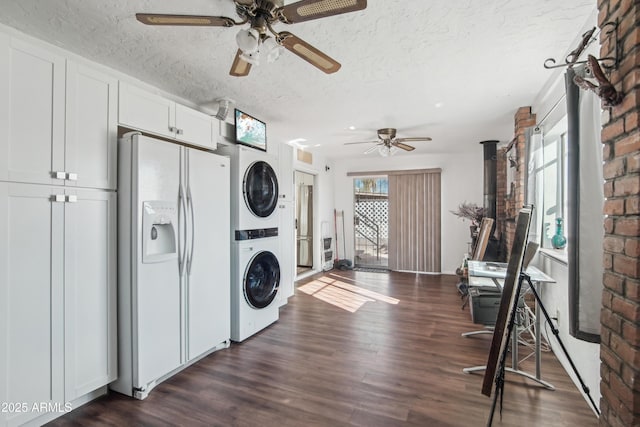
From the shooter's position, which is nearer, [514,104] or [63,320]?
[63,320]

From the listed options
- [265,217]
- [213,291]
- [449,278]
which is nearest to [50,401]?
[213,291]

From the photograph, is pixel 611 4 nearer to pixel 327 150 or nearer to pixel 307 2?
pixel 307 2

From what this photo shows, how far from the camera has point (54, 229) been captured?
1780mm

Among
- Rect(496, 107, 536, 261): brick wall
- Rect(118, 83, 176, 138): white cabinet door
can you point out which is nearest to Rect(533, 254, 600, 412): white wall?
Rect(496, 107, 536, 261): brick wall

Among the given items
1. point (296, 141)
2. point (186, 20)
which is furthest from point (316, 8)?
point (296, 141)

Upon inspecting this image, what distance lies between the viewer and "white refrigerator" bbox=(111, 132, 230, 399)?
2.06m

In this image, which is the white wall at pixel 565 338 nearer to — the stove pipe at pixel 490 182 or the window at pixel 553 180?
the window at pixel 553 180

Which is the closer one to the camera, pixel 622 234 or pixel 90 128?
pixel 622 234

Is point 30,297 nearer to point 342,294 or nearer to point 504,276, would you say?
point 504,276

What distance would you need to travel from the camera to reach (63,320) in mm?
1818

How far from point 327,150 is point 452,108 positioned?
2804 millimetres

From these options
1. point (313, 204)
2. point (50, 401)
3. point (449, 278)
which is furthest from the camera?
point (313, 204)

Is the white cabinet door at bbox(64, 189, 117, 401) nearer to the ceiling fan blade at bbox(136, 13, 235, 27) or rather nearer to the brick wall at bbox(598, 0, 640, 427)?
the ceiling fan blade at bbox(136, 13, 235, 27)

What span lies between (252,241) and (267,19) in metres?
2.02
